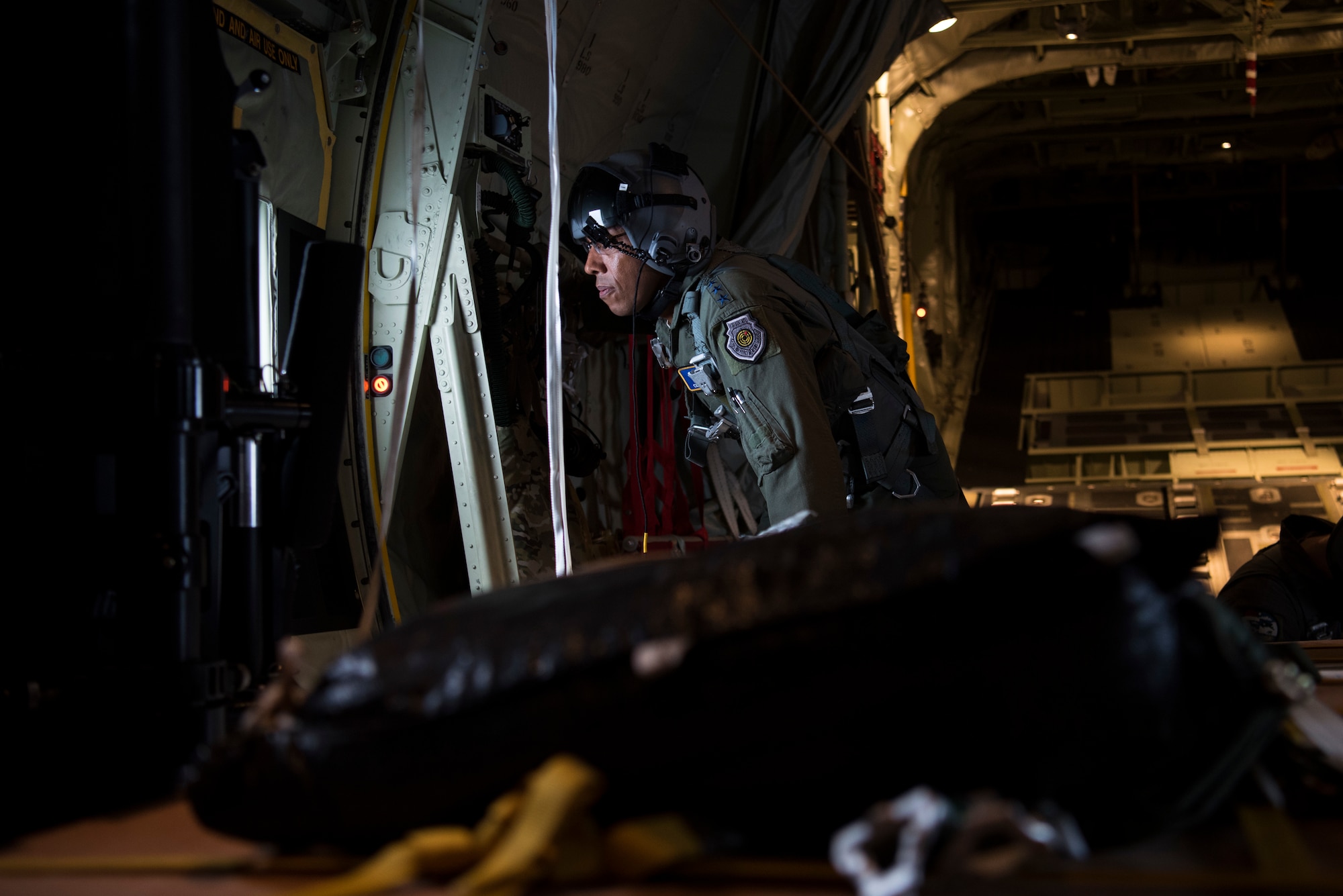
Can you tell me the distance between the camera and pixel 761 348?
2664 mm

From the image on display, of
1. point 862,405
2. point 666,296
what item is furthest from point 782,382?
point 666,296

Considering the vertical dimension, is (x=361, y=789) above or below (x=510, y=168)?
below

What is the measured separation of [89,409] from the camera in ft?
3.89

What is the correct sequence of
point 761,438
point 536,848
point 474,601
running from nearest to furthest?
1. point 536,848
2. point 474,601
3. point 761,438

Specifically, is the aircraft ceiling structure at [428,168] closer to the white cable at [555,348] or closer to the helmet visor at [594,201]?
the helmet visor at [594,201]

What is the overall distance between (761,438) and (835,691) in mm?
1889

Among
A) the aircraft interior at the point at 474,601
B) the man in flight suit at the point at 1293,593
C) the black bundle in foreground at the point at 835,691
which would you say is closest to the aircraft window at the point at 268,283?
the aircraft interior at the point at 474,601

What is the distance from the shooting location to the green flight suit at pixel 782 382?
2580 mm

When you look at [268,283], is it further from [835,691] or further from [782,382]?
[835,691]

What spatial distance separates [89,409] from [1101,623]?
1026mm

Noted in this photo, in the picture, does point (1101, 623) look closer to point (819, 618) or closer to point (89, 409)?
point (819, 618)

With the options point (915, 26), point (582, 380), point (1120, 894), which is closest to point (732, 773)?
point (1120, 894)

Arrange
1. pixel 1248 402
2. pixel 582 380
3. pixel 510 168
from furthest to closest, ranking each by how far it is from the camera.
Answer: pixel 1248 402
pixel 582 380
pixel 510 168

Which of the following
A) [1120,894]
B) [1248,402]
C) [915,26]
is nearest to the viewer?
[1120,894]
